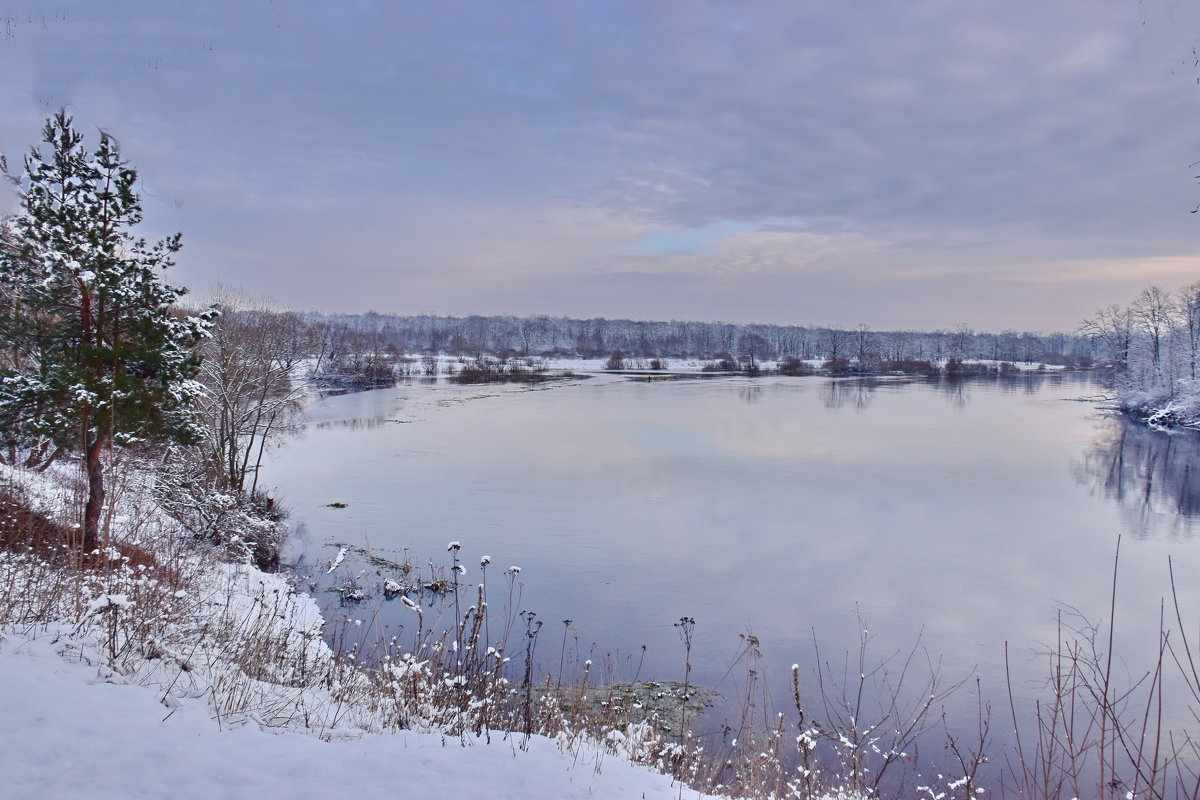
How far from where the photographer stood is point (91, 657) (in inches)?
154

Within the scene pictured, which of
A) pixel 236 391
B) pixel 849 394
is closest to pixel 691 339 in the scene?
pixel 849 394

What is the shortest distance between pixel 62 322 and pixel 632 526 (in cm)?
1053

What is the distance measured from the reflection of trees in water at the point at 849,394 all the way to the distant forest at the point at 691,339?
218ft

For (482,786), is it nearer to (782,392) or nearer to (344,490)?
(344,490)

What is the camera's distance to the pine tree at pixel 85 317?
796cm

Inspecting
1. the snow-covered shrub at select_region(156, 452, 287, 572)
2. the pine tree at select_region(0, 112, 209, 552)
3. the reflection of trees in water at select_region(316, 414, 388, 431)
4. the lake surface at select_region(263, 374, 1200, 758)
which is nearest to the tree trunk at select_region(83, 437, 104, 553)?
the pine tree at select_region(0, 112, 209, 552)

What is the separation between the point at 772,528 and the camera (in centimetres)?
1496

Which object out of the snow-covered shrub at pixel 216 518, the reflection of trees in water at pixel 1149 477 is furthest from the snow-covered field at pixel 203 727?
the reflection of trees in water at pixel 1149 477

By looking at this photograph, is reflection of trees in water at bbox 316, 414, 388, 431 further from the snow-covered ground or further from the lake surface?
the snow-covered ground

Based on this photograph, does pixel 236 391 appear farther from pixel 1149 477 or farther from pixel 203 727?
pixel 1149 477

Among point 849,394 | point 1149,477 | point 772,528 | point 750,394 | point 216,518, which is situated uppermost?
point 849,394

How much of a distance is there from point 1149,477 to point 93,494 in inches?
1035

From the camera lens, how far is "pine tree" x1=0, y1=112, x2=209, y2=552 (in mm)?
7965

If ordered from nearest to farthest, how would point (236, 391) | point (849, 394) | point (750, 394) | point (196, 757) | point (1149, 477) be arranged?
1. point (196, 757)
2. point (236, 391)
3. point (1149, 477)
4. point (750, 394)
5. point (849, 394)
